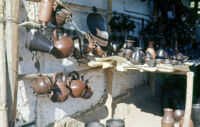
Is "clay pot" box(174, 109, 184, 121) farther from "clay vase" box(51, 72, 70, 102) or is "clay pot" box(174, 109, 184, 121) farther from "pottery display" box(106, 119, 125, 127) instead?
"clay vase" box(51, 72, 70, 102)

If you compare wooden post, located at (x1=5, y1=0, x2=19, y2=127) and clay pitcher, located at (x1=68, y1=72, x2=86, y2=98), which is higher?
wooden post, located at (x1=5, y1=0, x2=19, y2=127)

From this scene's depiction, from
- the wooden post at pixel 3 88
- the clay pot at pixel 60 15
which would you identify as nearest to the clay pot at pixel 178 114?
the clay pot at pixel 60 15

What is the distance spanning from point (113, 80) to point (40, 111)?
1.76 m

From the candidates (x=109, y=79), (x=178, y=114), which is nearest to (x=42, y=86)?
(x=109, y=79)

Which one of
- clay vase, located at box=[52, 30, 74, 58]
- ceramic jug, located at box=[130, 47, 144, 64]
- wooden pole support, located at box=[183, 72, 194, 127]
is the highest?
clay vase, located at box=[52, 30, 74, 58]

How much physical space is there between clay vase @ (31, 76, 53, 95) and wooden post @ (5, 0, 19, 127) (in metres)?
0.25

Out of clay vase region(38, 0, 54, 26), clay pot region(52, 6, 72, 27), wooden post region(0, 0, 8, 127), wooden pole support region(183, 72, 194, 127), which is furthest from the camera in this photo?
wooden pole support region(183, 72, 194, 127)

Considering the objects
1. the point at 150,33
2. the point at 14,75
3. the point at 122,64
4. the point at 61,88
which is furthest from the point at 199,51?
the point at 14,75

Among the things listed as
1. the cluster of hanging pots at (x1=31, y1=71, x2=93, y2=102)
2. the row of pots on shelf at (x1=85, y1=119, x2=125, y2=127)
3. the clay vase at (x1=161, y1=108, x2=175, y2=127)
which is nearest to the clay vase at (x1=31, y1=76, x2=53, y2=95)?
the cluster of hanging pots at (x1=31, y1=71, x2=93, y2=102)

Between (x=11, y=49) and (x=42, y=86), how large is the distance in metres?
0.53

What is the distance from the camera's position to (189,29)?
583 cm

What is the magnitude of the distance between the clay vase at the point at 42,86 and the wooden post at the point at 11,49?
0.25 m

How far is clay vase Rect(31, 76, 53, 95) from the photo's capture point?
259 cm

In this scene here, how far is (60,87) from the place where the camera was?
2820 mm
